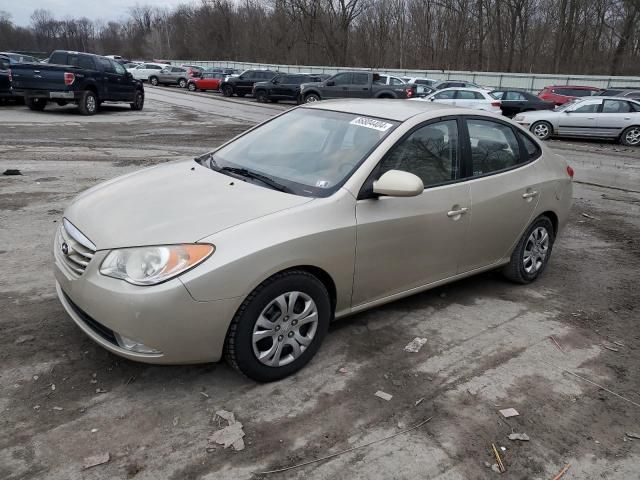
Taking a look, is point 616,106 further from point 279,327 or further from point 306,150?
Answer: point 279,327

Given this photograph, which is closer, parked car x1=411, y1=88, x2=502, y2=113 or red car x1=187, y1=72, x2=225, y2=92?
parked car x1=411, y1=88, x2=502, y2=113

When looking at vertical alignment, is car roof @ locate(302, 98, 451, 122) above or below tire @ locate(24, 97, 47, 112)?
above

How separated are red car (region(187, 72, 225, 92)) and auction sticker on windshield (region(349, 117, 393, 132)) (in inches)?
1415

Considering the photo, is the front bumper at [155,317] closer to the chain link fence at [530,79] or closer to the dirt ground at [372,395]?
the dirt ground at [372,395]

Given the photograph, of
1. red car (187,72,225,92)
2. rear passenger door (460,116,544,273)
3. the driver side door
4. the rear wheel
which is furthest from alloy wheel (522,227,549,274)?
red car (187,72,225,92)

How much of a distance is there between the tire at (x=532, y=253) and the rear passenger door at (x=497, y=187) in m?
0.14

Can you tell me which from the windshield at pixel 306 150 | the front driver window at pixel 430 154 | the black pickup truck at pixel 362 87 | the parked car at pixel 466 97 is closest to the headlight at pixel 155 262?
the windshield at pixel 306 150

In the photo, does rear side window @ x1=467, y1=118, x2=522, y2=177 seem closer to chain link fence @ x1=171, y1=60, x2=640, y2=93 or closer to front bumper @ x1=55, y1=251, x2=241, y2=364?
front bumper @ x1=55, y1=251, x2=241, y2=364

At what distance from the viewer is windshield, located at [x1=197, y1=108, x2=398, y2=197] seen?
3.55 meters

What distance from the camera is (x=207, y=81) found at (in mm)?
38062

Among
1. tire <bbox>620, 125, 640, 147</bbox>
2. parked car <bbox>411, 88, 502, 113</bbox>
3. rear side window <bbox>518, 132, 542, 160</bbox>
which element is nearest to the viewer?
rear side window <bbox>518, 132, 542, 160</bbox>

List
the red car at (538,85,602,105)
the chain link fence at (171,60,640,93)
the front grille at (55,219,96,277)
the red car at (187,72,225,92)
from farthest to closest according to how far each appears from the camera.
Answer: the red car at (187,72,225,92) → the chain link fence at (171,60,640,93) → the red car at (538,85,602,105) → the front grille at (55,219,96,277)

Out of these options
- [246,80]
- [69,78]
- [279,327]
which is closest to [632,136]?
[69,78]

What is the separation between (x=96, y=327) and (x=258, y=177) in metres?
1.41
